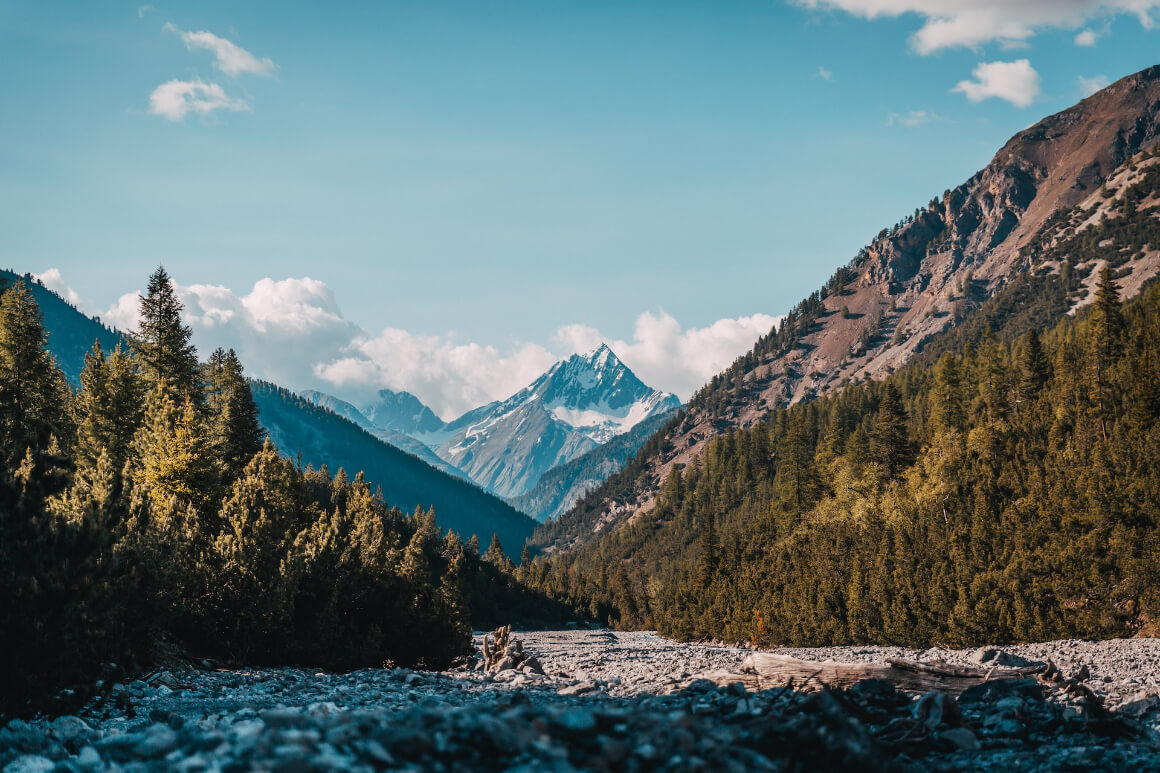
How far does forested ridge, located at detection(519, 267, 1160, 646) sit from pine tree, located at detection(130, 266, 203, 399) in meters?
58.1

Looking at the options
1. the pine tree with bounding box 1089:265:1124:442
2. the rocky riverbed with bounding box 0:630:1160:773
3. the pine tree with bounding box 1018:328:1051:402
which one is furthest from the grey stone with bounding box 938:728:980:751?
the pine tree with bounding box 1018:328:1051:402

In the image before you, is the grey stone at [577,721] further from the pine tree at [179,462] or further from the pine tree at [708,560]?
the pine tree at [708,560]

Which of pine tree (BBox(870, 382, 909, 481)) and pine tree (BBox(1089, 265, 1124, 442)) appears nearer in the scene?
pine tree (BBox(1089, 265, 1124, 442))

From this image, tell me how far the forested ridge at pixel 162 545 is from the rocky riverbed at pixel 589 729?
1.82 m

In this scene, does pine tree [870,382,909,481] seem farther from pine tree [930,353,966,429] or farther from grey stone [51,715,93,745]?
grey stone [51,715,93,745]

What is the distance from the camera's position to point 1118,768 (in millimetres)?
9969

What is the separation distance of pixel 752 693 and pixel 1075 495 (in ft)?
170

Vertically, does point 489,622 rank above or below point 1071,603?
below

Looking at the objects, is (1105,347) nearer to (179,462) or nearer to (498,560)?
(179,462)

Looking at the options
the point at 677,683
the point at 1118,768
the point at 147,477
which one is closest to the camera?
the point at 1118,768

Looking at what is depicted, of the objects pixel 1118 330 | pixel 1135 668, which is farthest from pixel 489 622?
pixel 1135 668

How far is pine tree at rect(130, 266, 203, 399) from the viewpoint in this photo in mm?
52688

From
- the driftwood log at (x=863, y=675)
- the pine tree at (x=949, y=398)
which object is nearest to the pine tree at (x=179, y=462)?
the driftwood log at (x=863, y=675)

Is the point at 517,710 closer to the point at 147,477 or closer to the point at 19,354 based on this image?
the point at 147,477
